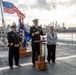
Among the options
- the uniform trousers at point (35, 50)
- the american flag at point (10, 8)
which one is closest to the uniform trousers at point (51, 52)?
the uniform trousers at point (35, 50)

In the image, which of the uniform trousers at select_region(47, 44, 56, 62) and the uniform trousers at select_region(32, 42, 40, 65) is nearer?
the uniform trousers at select_region(32, 42, 40, 65)

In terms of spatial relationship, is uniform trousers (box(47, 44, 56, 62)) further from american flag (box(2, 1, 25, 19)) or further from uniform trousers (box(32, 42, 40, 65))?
american flag (box(2, 1, 25, 19))

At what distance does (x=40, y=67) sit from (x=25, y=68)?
1.80ft

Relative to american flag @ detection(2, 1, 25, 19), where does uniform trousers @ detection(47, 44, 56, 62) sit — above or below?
below

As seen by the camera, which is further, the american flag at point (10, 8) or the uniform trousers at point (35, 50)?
the american flag at point (10, 8)

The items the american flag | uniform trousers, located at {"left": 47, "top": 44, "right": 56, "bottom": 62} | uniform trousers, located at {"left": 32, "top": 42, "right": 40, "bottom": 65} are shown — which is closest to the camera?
uniform trousers, located at {"left": 32, "top": 42, "right": 40, "bottom": 65}

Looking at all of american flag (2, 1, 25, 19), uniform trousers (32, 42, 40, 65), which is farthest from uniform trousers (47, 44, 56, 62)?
american flag (2, 1, 25, 19)

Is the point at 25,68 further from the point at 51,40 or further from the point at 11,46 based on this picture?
the point at 51,40

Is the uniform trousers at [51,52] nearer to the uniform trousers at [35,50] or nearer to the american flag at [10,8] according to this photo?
the uniform trousers at [35,50]

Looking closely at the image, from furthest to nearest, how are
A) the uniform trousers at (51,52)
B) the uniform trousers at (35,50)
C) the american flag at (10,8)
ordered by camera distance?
the american flag at (10,8) → the uniform trousers at (51,52) → the uniform trousers at (35,50)

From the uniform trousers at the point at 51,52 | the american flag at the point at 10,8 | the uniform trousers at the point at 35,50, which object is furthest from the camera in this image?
the american flag at the point at 10,8

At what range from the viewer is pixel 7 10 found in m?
9.73

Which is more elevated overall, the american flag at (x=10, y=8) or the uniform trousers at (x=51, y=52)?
the american flag at (x=10, y=8)

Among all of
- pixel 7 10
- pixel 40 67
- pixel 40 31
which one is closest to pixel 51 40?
pixel 40 31
